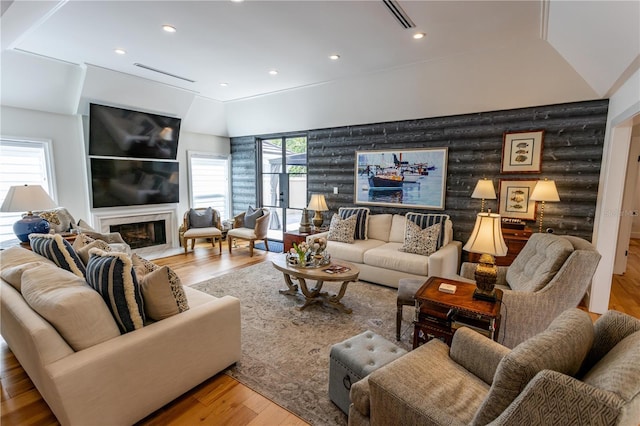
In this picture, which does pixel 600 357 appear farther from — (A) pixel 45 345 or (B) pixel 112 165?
(B) pixel 112 165

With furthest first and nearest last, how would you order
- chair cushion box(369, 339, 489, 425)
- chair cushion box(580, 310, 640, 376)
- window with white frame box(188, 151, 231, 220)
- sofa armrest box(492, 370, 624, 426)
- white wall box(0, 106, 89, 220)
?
1. window with white frame box(188, 151, 231, 220)
2. white wall box(0, 106, 89, 220)
3. chair cushion box(369, 339, 489, 425)
4. chair cushion box(580, 310, 640, 376)
5. sofa armrest box(492, 370, 624, 426)

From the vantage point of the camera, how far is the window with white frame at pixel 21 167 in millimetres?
4172

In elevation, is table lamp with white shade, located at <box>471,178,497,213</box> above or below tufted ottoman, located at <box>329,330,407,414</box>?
above

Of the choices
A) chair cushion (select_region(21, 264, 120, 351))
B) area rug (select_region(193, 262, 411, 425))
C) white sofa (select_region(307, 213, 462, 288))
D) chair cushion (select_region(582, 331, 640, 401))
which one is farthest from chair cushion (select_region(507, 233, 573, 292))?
chair cushion (select_region(21, 264, 120, 351))

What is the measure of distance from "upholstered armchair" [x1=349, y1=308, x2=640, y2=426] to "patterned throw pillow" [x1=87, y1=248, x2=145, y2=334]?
1366mm

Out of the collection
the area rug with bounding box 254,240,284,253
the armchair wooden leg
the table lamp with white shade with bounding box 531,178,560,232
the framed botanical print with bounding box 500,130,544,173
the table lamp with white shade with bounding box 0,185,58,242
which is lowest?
the area rug with bounding box 254,240,284,253

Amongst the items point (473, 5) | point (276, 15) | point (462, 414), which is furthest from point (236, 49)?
point (462, 414)

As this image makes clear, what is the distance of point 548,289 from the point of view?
7.33 feet

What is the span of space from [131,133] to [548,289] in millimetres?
6020

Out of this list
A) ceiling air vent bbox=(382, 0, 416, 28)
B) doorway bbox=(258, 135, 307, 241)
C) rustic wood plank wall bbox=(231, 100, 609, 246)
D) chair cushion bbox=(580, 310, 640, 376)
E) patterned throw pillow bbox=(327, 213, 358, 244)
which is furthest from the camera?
doorway bbox=(258, 135, 307, 241)

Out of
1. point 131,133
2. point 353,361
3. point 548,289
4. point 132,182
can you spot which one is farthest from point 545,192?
point 132,182

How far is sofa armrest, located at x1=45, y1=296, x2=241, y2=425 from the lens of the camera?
1.53 m

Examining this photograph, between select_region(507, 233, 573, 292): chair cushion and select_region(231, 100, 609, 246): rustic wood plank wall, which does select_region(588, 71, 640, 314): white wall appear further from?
select_region(507, 233, 573, 292): chair cushion

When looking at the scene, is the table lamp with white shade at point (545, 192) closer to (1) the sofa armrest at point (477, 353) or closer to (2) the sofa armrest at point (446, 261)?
(2) the sofa armrest at point (446, 261)
